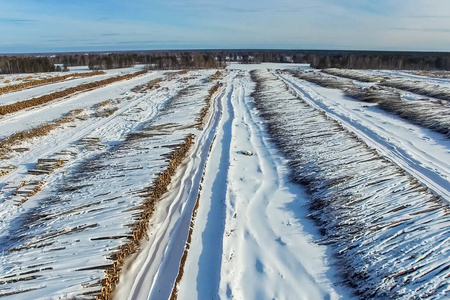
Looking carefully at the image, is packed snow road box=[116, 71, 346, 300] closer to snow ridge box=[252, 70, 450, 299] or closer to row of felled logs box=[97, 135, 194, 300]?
row of felled logs box=[97, 135, 194, 300]

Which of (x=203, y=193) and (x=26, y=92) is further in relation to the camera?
(x=26, y=92)

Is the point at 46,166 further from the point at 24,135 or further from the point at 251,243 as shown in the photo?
the point at 251,243

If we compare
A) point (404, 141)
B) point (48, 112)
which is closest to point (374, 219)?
point (404, 141)

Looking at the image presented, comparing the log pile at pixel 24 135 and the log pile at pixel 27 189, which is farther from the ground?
the log pile at pixel 24 135

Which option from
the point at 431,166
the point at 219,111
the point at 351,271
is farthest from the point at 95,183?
the point at 219,111

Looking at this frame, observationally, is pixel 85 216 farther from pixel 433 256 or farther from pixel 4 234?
pixel 433 256

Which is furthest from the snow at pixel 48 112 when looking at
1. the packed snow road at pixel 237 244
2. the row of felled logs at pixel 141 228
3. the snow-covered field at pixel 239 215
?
the packed snow road at pixel 237 244

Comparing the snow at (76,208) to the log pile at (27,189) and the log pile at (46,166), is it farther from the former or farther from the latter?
the log pile at (46,166)
